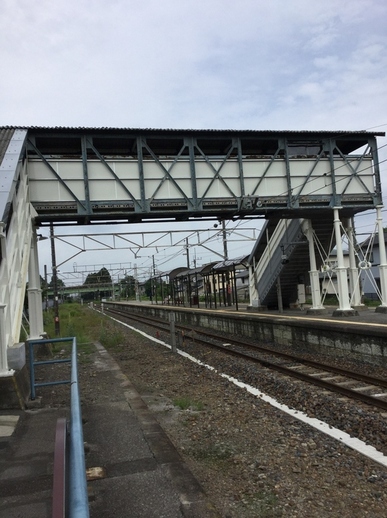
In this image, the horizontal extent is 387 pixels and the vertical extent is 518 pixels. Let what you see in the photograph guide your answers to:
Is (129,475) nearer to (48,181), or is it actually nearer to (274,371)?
(274,371)

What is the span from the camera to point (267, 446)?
5.38 meters

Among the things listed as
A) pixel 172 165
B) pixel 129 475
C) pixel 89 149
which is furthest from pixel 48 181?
pixel 129 475

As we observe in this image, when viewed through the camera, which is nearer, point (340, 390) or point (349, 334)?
point (340, 390)

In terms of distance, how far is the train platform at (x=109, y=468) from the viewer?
143 inches

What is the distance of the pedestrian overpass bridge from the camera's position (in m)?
13.7

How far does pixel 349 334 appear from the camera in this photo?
11.5m

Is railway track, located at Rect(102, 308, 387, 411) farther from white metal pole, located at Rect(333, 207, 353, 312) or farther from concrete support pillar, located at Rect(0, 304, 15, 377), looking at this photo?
concrete support pillar, located at Rect(0, 304, 15, 377)

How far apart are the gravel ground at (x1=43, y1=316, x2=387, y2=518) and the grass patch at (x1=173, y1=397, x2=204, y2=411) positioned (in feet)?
0.06

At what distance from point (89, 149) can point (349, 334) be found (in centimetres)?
1005

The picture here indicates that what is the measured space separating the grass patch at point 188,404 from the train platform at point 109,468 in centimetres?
93

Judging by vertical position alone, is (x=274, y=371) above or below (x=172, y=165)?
below

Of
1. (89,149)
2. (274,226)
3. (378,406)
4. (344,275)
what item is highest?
(89,149)

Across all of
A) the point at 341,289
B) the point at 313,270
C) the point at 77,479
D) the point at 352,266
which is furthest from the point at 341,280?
the point at 77,479

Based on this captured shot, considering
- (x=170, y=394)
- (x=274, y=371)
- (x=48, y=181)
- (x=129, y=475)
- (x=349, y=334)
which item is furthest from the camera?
(x=48, y=181)
